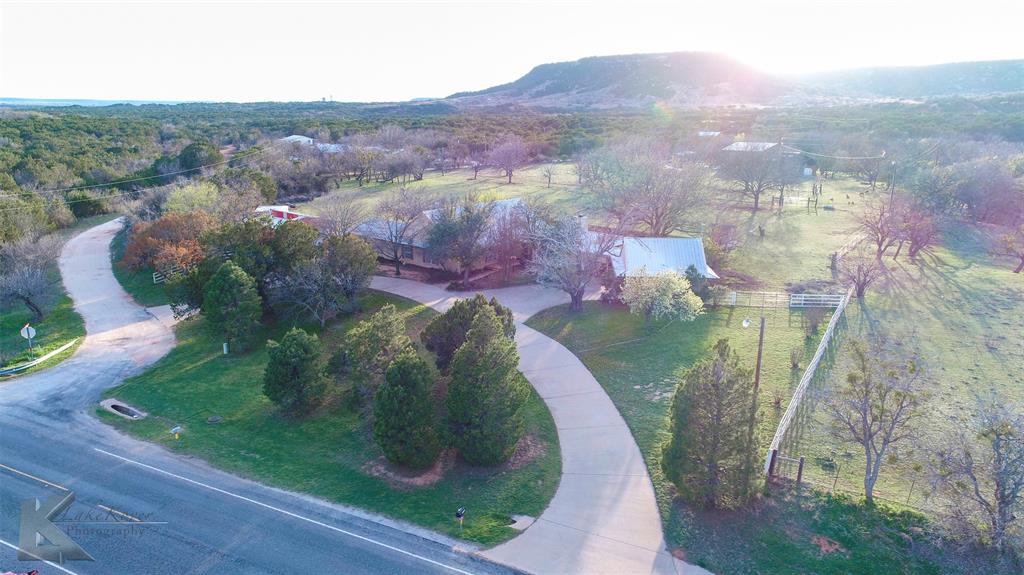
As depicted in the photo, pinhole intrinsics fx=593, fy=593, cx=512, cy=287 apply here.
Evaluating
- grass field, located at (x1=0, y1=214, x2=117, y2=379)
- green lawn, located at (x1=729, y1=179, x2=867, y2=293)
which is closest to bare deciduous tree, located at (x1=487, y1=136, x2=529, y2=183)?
green lawn, located at (x1=729, y1=179, x2=867, y2=293)

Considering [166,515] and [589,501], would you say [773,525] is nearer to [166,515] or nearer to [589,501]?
[589,501]

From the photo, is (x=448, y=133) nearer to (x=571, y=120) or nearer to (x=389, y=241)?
(x=571, y=120)

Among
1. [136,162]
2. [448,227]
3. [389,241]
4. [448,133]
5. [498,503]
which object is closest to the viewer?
[498,503]

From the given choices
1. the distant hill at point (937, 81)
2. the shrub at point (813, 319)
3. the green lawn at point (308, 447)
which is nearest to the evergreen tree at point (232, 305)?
the green lawn at point (308, 447)

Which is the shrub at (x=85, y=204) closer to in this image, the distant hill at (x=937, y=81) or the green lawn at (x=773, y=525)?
the green lawn at (x=773, y=525)

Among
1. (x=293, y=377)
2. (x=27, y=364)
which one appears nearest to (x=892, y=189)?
(x=293, y=377)

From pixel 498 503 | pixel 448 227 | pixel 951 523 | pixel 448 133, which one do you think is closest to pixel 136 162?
pixel 448 133
